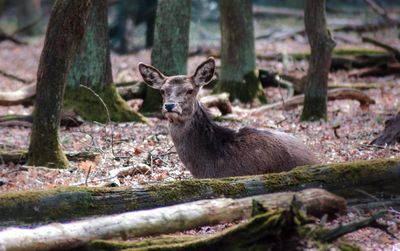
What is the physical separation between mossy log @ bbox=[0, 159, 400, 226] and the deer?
1787 millimetres

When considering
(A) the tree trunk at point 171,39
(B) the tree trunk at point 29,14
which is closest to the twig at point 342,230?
(A) the tree trunk at point 171,39

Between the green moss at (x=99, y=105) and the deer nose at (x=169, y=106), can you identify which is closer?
the deer nose at (x=169, y=106)

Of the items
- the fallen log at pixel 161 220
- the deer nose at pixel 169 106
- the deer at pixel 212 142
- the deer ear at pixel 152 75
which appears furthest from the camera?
the deer ear at pixel 152 75

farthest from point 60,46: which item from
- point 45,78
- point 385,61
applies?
point 385,61

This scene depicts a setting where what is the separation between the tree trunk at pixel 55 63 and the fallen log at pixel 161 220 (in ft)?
14.3

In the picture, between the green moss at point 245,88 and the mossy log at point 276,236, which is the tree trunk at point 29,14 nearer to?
the green moss at point 245,88

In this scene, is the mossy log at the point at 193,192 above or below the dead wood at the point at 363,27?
below

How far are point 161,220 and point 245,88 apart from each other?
36.0ft

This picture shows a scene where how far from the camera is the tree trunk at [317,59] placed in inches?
546

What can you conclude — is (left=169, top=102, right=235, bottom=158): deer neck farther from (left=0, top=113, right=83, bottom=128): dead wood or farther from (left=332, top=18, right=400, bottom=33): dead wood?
(left=332, top=18, right=400, bottom=33): dead wood

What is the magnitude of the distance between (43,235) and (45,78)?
15.3 ft

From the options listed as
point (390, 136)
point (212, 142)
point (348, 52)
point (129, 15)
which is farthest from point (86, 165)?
point (129, 15)

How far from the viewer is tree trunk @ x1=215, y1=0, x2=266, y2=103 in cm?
1711

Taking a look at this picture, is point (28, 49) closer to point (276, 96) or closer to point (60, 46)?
point (276, 96)
